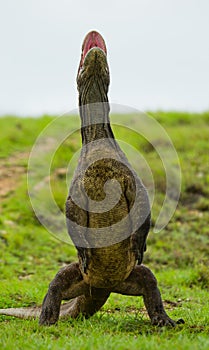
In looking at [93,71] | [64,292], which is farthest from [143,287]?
[93,71]

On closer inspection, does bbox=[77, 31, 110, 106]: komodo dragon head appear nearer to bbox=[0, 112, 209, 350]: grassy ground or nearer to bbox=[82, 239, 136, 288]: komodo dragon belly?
bbox=[82, 239, 136, 288]: komodo dragon belly

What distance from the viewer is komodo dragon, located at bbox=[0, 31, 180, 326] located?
4.97 m

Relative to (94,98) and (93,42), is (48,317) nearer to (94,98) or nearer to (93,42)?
(94,98)

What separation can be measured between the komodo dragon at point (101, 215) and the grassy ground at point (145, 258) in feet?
0.91

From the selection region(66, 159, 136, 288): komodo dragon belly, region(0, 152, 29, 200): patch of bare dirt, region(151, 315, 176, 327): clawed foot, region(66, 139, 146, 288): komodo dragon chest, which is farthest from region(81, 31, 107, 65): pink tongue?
region(0, 152, 29, 200): patch of bare dirt

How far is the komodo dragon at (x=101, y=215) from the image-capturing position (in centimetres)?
497

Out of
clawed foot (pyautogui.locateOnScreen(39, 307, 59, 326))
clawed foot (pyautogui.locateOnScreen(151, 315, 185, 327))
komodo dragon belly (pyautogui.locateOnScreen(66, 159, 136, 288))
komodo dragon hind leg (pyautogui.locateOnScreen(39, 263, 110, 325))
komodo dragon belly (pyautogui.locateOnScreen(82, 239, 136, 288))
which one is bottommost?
clawed foot (pyautogui.locateOnScreen(151, 315, 185, 327))

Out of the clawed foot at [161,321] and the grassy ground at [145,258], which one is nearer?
the grassy ground at [145,258]

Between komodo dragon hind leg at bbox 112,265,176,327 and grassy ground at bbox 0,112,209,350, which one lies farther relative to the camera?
komodo dragon hind leg at bbox 112,265,176,327

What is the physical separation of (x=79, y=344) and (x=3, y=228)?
6566 millimetres

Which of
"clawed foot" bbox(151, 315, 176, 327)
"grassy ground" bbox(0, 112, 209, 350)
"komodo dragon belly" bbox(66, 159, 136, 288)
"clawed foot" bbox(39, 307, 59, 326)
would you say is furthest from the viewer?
"clawed foot" bbox(39, 307, 59, 326)

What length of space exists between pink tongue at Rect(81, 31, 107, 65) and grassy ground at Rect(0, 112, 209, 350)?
236cm

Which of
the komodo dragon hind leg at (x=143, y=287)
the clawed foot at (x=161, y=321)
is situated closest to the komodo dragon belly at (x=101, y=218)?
the komodo dragon hind leg at (x=143, y=287)

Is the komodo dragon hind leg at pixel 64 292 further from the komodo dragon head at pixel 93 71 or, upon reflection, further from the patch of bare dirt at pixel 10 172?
the patch of bare dirt at pixel 10 172
